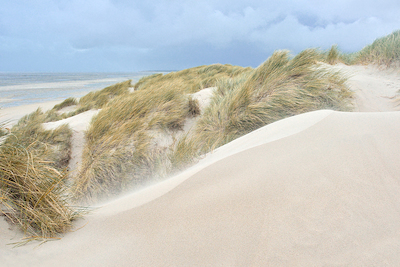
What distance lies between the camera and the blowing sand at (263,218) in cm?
109

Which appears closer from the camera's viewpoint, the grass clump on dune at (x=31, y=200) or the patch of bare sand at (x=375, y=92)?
the grass clump on dune at (x=31, y=200)

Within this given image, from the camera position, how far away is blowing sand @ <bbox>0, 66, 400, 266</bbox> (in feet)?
3.58

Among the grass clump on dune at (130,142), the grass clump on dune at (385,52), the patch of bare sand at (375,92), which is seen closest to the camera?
the grass clump on dune at (130,142)

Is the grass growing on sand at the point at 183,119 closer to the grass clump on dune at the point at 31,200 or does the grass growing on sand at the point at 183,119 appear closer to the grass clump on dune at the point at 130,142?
the grass clump on dune at the point at 130,142

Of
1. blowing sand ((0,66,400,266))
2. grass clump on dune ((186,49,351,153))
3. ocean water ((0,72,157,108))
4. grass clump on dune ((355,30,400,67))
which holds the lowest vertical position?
blowing sand ((0,66,400,266))

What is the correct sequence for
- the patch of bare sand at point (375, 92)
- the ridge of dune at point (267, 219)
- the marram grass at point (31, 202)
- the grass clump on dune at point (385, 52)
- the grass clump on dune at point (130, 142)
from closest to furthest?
the ridge of dune at point (267, 219) < the marram grass at point (31, 202) < the grass clump on dune at point (130, 142) < the patch of bare sand at point (375, 92) < the grass clump on dune at point (385, 52)

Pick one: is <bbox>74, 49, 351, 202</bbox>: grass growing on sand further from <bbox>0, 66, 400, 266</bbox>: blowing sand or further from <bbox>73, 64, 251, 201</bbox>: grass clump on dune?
<bbox>0, 66, 400, 266</bbox>: blowing sand

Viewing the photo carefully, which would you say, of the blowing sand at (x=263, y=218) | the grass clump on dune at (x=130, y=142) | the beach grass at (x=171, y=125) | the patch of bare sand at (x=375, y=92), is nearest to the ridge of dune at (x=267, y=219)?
the blowing sand at (x=263, y=218)

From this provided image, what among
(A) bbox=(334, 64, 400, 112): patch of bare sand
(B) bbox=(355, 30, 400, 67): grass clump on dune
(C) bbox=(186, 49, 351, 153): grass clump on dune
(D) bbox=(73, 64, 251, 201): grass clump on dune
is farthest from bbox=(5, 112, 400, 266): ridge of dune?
(B) bbox=(355, 30, 400, 67): grass clump on dune

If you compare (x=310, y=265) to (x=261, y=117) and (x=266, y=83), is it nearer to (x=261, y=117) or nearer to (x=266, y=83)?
(x=261, y=117)

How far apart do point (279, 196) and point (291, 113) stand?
2895 millimetres

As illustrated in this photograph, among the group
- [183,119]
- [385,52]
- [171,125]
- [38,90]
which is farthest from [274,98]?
[38,90]

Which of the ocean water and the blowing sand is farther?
the ocean water

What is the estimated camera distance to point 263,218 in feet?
4.13
